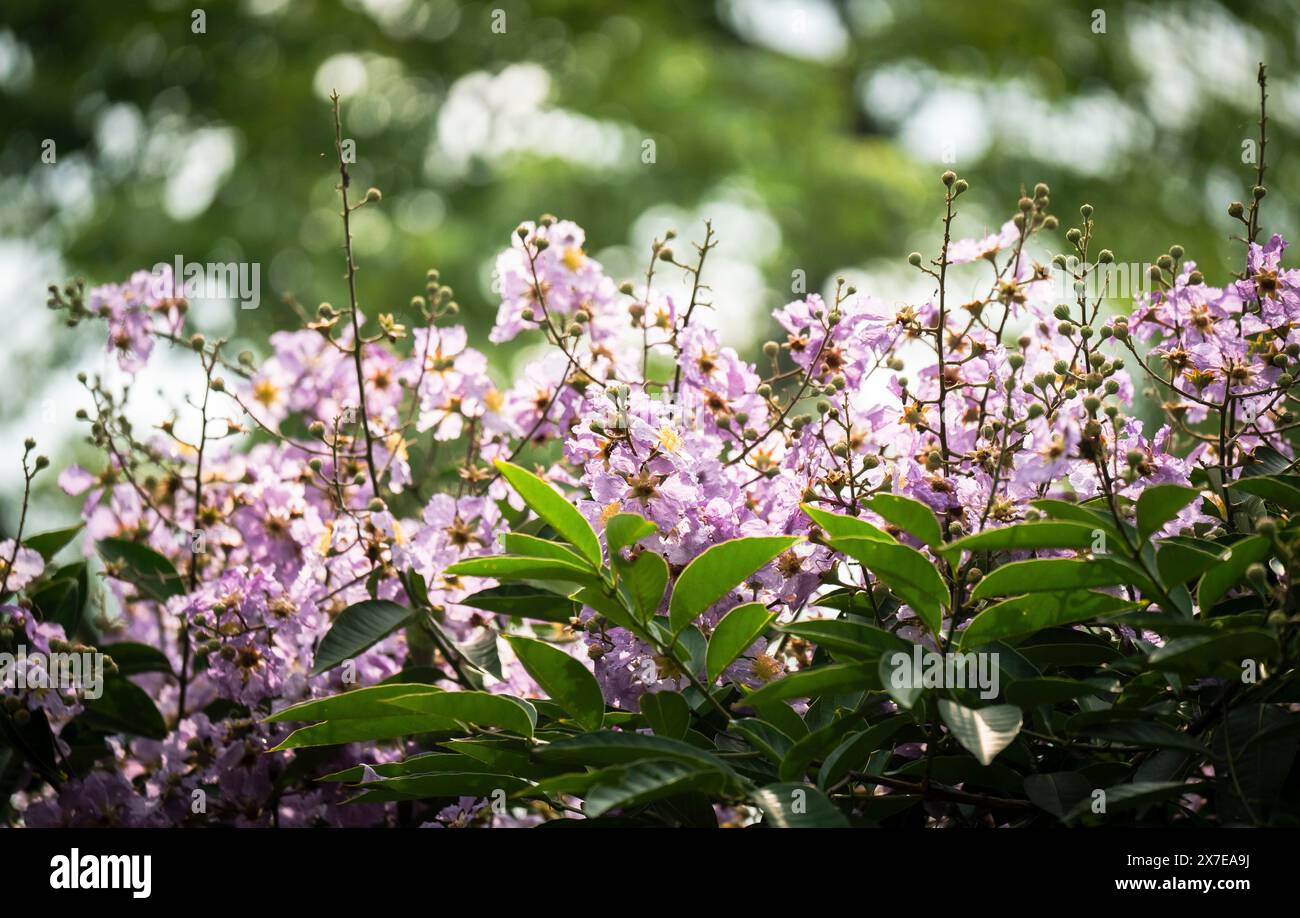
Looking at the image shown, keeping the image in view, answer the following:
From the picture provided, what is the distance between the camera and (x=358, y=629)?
116 cm

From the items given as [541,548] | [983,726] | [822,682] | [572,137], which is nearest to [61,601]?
[541,548]

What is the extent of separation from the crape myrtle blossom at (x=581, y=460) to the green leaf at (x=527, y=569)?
118mm

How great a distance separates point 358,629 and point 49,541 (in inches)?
19.4

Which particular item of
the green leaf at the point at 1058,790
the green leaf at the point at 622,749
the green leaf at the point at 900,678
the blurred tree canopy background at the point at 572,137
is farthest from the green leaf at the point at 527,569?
the blurred tree canopy background at the point at 572,137

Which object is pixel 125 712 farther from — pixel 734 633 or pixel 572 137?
pixel 572 137

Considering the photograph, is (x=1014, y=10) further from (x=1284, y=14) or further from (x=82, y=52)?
(x=82, y=52)

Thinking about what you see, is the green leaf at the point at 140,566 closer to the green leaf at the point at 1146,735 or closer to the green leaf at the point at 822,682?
the green leaf at the point at 822,682

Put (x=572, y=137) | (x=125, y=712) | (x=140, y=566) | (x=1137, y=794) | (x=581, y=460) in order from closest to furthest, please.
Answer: (x=1137, y=794)
(x=581, y=460)
(x=125, y=712)
(x=140, y=566)
(x=572, y=137)

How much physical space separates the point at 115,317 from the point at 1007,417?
3.72ft

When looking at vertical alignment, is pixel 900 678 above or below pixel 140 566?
below

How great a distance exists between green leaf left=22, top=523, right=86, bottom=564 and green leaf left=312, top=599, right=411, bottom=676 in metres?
0.46

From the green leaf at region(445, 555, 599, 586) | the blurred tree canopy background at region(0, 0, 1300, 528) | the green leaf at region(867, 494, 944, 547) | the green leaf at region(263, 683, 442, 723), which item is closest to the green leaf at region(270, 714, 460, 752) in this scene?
the green leaf at region(263, 683, 442, 723)

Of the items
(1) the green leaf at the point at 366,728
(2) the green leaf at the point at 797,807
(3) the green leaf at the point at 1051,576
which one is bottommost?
(2) the green leaf at the point at 797,807

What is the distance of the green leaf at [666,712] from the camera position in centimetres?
93
